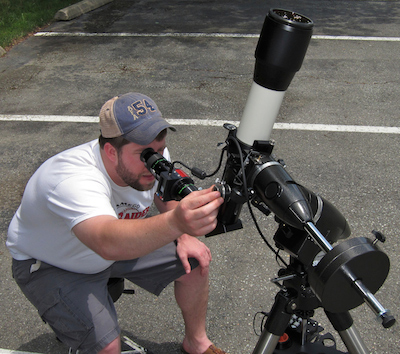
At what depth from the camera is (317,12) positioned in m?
8.95

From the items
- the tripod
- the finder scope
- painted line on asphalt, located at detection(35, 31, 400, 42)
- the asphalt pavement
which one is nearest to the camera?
the tripod

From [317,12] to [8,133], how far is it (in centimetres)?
702

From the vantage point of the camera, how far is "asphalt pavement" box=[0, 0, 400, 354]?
9.18 feet

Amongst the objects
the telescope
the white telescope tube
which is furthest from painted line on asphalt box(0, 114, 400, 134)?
the white telescope tube

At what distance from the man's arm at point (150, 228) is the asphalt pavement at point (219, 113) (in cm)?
116

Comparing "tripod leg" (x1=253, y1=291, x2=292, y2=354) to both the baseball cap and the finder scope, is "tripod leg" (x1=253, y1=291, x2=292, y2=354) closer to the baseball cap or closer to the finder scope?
the finder scope

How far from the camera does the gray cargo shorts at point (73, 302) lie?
2.04 meters

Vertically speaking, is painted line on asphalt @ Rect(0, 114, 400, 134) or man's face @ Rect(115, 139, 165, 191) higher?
man's face @ Rect(115, 139, 165, 191)

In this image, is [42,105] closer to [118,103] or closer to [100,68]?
[100,68]

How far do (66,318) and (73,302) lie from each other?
0.08 meters

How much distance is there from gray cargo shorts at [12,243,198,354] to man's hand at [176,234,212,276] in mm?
391

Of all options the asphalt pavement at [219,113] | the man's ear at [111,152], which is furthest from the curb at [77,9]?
the man's ear at [111,152]

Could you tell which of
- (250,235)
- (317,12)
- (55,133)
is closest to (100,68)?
(55,133)

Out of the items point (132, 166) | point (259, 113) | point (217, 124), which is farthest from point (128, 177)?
point (217, 124)
